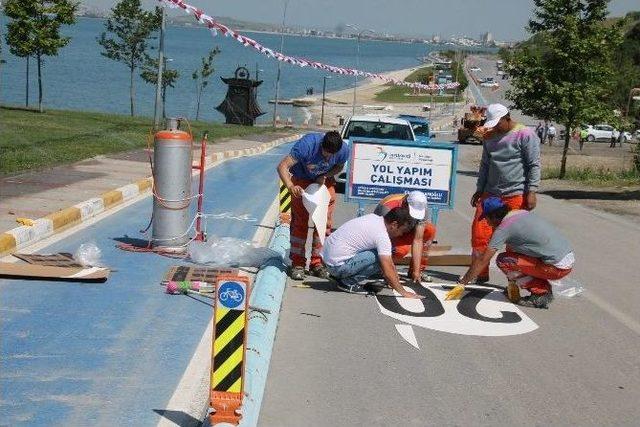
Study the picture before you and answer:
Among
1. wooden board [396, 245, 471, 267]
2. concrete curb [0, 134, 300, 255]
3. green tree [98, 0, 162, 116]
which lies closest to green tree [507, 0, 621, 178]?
concrete curb [0, 134, 300, 255]

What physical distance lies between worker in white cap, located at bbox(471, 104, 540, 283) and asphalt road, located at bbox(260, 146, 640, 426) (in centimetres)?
75

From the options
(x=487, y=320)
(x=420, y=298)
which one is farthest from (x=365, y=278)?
(x=487, y=320)

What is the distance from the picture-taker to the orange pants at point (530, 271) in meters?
9.67

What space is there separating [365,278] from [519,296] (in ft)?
5.22

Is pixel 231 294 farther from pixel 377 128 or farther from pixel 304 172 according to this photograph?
pixel 377 128

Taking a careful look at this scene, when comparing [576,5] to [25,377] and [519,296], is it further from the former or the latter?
[25,377]

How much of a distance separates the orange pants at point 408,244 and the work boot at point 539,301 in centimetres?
131

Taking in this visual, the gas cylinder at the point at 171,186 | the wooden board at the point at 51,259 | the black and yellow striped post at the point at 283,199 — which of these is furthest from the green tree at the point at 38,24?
the wooden board at the point at 51,259

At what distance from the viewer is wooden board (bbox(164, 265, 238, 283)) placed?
985cm

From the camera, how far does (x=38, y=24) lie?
3625 cm

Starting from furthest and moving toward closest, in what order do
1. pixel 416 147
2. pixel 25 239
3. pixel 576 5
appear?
pixel 576 5
pixel 416 147
pixel 25 239

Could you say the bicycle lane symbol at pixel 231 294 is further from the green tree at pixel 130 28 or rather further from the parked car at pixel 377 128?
the green tree at pixel 130 28

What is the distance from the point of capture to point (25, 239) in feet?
37.7

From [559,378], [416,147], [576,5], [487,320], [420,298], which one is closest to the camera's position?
[559,378]
